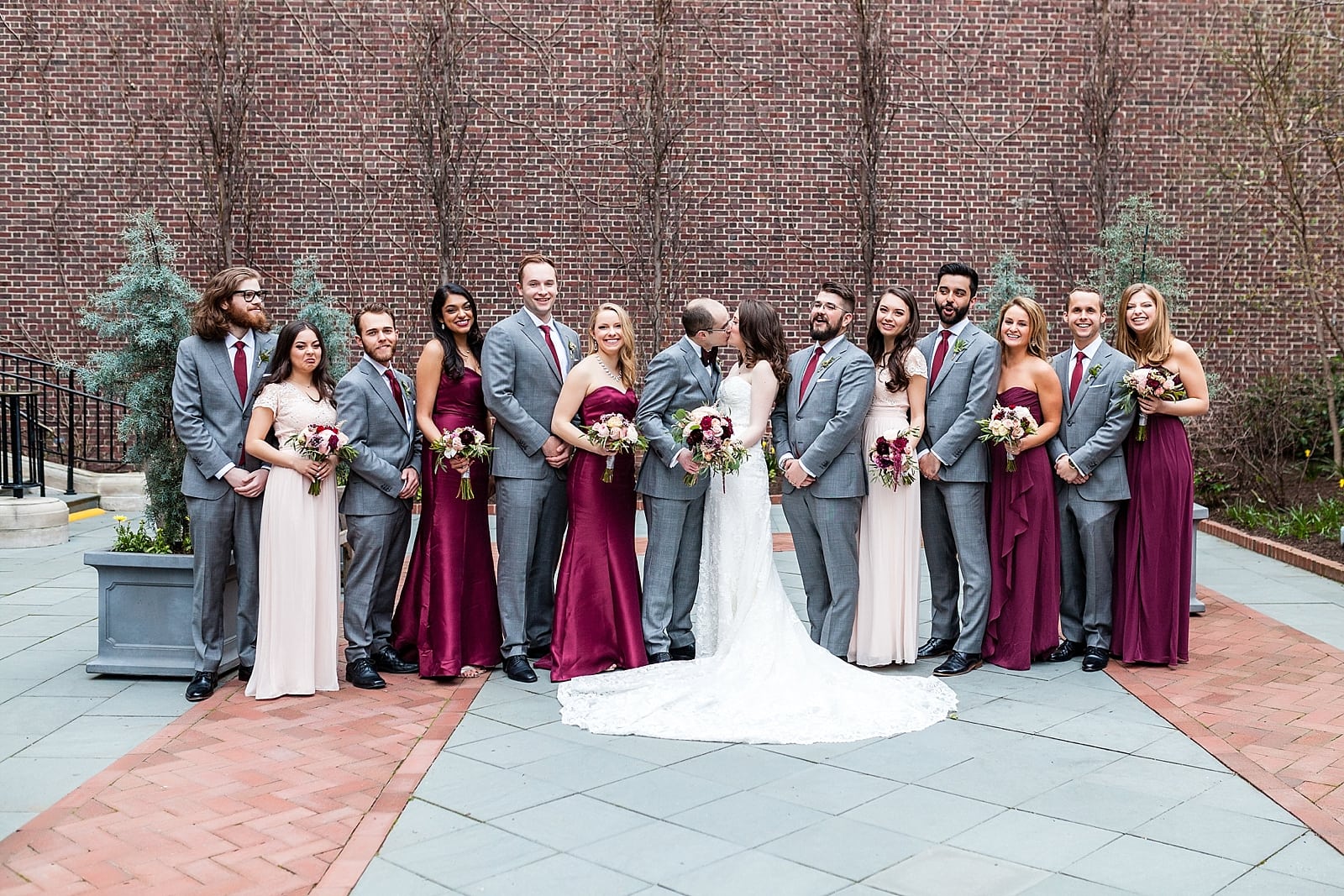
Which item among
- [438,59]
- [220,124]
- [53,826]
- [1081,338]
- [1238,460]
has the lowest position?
[53,826]

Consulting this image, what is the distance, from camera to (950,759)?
4.81m

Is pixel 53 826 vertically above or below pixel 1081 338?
below

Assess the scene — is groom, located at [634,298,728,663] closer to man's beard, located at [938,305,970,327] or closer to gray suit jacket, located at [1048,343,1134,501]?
man's beard, located at [938,305,970,327]

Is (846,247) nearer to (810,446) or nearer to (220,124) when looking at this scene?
(220,124)

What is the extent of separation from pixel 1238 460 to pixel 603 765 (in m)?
9.96

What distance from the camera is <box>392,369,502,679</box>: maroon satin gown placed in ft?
20.3

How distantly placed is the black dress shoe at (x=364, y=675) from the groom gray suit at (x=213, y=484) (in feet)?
2.09

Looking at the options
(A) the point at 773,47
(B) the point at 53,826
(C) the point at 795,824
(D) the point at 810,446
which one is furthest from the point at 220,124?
(C) the point at 795,824

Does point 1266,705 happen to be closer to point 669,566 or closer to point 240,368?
point 669,566

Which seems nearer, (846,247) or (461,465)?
(461,465)

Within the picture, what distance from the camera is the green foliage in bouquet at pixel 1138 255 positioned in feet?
44.3

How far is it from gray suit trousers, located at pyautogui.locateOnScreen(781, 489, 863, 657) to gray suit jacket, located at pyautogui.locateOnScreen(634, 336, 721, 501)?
555 mm

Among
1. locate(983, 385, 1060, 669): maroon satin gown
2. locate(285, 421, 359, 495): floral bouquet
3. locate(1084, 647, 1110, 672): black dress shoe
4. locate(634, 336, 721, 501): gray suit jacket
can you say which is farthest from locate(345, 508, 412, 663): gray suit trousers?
locate(1084, 647, 1110, 672): black dress shoe

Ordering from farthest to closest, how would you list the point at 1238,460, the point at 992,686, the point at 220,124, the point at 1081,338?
1. the point at 220,124
2. the point at 1238,460
3. the point at 1081,338
4. the point at 992,686
